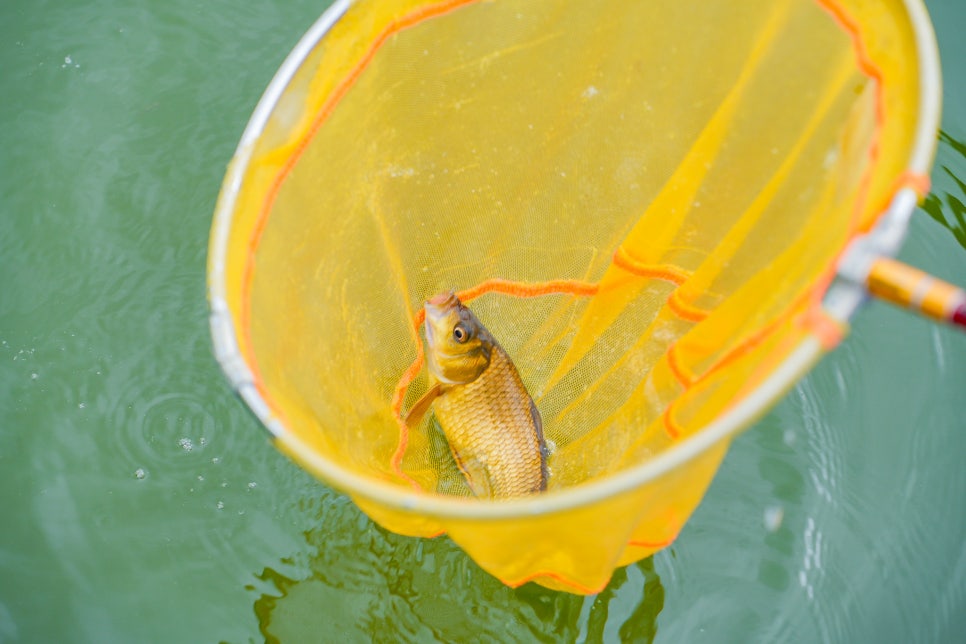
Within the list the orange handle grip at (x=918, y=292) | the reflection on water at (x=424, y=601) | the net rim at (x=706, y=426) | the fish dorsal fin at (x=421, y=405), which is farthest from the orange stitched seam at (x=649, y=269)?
the orange handle grip at (x=918, y=292)

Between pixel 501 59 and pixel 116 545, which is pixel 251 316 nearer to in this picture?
pixel 501 59

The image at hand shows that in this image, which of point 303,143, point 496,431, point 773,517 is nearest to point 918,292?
point 303,143

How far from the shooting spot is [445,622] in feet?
7.86

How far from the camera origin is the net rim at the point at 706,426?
119cm

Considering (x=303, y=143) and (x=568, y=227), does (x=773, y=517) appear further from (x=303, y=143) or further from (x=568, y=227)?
(x=303, y=143)

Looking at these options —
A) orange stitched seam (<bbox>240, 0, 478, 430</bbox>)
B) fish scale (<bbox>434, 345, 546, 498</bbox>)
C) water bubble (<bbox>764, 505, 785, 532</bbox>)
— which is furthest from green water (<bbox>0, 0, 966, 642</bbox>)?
orange stitched seam (<bbox>240, 0, 478, 430</bbox>)

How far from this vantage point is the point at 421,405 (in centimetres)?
230

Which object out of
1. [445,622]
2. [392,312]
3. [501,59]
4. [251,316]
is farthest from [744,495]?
[251,316]

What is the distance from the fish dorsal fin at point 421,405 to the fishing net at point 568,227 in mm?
31

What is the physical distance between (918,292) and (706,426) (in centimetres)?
33

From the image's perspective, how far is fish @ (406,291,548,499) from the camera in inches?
85.0

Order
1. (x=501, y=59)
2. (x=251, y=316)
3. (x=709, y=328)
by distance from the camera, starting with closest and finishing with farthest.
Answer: (x=251, y=316)
(x=709, y=328)
(x=501, y=59)

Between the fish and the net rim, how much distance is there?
2.69 feet

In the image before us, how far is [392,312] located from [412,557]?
73 cm
